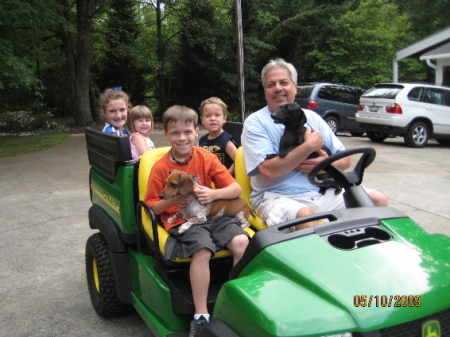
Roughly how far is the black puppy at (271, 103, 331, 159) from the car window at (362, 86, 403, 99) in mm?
9495

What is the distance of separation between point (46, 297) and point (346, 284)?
2601mm

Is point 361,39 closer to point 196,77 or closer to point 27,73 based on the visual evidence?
point 196,77

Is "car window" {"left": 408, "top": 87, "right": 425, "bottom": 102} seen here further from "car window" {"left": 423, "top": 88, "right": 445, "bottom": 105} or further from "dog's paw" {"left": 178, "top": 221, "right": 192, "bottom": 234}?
"dog's paw" {"left": 178, "top": 221, "right": 192, "bottom": 234}

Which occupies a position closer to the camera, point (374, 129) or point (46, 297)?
point (46, 297)

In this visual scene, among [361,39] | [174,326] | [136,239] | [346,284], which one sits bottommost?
[174,326]

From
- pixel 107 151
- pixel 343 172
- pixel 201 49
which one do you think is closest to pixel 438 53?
pixel 201 49

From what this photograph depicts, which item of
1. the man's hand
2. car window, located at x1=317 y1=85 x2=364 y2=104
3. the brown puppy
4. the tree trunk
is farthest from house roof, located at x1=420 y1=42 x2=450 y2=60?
the brown puppy

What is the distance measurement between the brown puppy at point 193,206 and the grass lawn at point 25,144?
9083 mm

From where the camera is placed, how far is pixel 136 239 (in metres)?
2.69

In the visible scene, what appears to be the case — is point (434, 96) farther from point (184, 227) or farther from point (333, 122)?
point (184, 227)

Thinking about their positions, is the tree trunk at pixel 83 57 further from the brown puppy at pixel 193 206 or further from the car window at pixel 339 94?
the brown puppy at pixel 193 206

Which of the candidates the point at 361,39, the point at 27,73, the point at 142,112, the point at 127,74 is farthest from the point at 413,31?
the point at 142,112

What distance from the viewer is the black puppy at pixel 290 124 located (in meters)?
2.51
